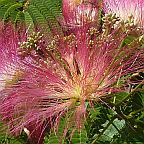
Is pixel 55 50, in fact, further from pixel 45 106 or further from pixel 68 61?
pixel 45 106

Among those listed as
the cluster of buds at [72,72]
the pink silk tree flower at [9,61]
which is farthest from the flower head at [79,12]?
the pink silk tree flower at [9,61]

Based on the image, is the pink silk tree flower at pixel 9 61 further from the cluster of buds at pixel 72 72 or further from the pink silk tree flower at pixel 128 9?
the pink silk tree flower at pixel 128 9

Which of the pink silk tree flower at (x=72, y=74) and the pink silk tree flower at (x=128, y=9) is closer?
the pink silk tree flower at (x=72, y=74)

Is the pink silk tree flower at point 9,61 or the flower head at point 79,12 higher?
the flower head at point 79,12

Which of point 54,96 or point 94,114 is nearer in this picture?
point 54,96

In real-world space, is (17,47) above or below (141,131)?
above

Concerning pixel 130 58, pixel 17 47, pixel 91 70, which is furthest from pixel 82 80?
pixel 17 47

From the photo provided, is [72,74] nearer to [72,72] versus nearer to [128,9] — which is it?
[72,72]

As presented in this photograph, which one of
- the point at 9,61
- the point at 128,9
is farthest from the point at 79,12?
the point at 9,61
